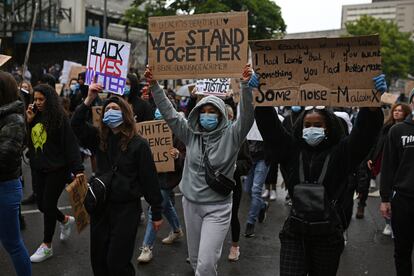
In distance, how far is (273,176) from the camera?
8.06m

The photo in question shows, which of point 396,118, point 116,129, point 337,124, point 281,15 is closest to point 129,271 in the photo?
point 116,129

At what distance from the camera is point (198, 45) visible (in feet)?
14.2

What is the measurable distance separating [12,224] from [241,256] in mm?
2641

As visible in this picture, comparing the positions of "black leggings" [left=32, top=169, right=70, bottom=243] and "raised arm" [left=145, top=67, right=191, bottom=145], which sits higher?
"raised arm" [left=145, top=67, right=191, bottom=145]

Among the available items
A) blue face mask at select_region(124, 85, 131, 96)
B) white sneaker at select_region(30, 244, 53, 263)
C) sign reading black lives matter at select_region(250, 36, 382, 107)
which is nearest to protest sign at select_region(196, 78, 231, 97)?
blue face mask at select_region(124, 85, 131, 96)

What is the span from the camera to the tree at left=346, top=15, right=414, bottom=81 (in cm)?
5247

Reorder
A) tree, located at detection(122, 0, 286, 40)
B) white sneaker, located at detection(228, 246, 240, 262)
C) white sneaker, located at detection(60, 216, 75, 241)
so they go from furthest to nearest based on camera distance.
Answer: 1. tree, located at detection(122, 0, 286, 40)
2. white sneaker, located at detection(60, 216, 75, 241)
3. white sneaker, located at detection(228, 246, 240, 262)

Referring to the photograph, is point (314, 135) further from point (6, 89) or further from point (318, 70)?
point (6, 89)

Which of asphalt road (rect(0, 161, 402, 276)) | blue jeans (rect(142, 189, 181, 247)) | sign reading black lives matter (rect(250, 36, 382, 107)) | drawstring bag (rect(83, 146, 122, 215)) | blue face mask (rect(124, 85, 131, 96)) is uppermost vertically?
sign reading black lives matter (rect(250, 36, 382, 107))

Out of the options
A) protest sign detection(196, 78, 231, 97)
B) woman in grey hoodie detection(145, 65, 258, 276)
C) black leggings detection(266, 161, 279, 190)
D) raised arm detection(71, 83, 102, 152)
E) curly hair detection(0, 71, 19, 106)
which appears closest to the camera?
curly hair detection(0, 71, 19, 106)

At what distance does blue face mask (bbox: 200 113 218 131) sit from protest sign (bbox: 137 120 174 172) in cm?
164

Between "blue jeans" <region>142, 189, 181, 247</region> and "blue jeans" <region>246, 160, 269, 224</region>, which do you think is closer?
"blue jeans" <region>142, 189, 181, 247</region>

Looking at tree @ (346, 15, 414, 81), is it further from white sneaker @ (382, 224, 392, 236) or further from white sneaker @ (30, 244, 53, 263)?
white sneaker @ (30, 244, 53, 263)

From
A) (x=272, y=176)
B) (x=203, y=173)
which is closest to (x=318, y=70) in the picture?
(x=203, y=173)
